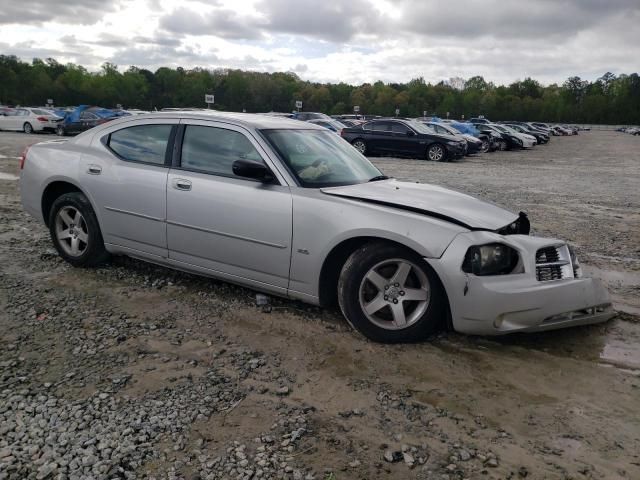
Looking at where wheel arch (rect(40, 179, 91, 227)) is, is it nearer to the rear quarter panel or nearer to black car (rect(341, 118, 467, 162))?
the rear quarter panel

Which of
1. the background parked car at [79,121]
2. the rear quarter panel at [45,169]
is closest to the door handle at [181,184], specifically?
the rear quarter panel at [45,169]

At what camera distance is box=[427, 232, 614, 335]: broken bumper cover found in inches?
138

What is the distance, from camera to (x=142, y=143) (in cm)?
486

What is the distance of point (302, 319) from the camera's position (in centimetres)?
424

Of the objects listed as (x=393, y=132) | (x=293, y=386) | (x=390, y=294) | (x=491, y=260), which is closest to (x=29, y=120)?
(x=393, y=132)

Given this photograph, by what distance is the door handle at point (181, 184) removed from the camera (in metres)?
4.43

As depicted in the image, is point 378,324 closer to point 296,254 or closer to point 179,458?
point 296,254

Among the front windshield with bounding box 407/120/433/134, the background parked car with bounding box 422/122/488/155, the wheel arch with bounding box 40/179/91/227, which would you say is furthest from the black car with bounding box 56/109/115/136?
the wheel arch with bounding box 40/179/91/227

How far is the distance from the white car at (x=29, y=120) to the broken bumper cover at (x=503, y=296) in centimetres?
2888

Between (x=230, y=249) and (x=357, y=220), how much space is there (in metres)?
1.07

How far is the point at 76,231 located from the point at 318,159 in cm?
244

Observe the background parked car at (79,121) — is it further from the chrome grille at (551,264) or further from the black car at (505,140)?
the chrome grille at (551,264)

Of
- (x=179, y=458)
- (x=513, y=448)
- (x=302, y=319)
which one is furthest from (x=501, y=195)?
(x=179, y=458)

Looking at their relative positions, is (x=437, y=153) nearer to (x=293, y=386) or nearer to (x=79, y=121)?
(x=79, y=121)
